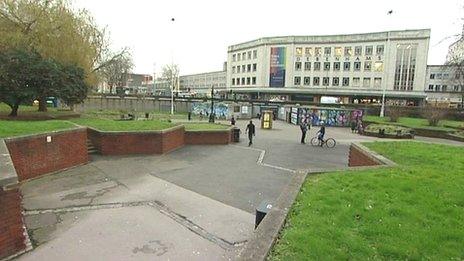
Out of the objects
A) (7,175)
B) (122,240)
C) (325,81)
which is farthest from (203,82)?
(7,175)

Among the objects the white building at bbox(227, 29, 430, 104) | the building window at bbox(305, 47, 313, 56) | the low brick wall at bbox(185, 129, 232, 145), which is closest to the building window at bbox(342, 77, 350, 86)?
the white building at bbox(227, 29, 430, 104)

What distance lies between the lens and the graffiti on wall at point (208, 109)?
4278 cm

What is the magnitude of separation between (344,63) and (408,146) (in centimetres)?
6074

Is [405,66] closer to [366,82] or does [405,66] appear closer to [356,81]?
[366,82]

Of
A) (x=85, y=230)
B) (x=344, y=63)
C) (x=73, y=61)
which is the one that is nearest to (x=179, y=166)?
(x=85, y=230)

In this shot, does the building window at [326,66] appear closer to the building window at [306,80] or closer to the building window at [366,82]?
the building window at [306,80]

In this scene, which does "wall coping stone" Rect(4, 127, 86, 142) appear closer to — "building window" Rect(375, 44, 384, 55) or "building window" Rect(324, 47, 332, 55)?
"building window" Rect(375, 44, 384, 55)

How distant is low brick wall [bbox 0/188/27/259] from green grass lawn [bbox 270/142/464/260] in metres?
4.22

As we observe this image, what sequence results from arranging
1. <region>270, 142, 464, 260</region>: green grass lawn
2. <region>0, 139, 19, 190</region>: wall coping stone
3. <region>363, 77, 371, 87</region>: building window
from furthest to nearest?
<region>363, 77, 371, 87</region>: building window < <region>0, 139, 19, 190</region>: wall coping stone < <region>270, 142, 464, 260</region>: green grass lawn

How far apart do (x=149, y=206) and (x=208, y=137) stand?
10.7 metres

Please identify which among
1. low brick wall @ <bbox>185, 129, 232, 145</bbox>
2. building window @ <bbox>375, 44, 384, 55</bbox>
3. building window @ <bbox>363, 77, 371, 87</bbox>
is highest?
building window @ <bbox>375, 44, 384, 55</bbox>

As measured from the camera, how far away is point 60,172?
1055cm

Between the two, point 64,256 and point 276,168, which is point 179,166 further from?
point 64,256

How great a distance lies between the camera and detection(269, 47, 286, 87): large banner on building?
70125 millimetres
